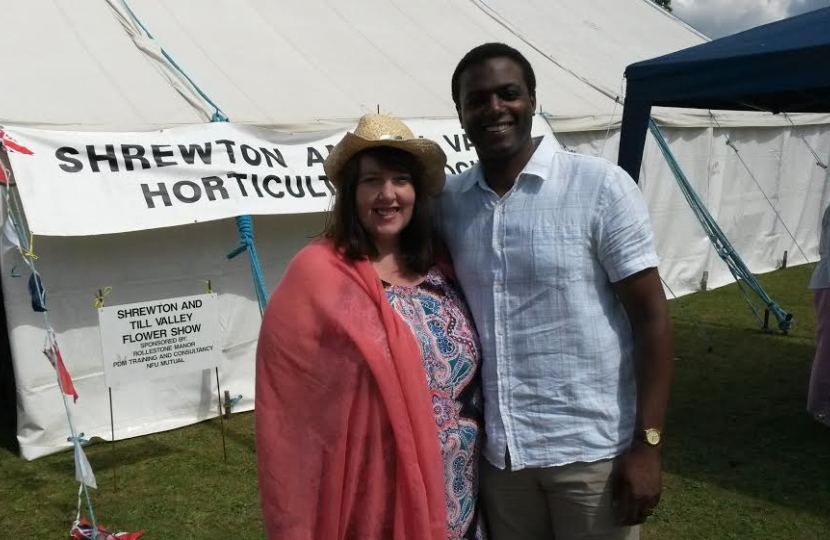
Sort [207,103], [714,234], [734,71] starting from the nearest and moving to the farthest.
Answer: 1. [734,71]
2. [207,103]
3. [714,234]

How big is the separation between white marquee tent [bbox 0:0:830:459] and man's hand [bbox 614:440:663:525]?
2962mm

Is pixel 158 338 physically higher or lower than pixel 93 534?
higher

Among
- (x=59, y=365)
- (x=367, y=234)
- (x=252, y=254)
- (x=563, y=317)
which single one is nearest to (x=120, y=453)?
(x=59, y=365)

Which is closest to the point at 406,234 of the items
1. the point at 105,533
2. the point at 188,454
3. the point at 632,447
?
the point at 632,447

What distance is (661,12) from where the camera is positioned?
9672 millimetres

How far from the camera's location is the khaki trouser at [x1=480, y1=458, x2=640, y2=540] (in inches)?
60.6

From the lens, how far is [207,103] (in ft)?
14.2

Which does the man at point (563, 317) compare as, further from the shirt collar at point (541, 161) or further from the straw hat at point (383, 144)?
the straw hat at point (383, 144)

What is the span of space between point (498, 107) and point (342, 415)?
70 cm

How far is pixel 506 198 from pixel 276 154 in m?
2.97

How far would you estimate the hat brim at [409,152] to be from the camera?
63.3 inches

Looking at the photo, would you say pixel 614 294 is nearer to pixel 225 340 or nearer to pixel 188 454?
pixel 188 454

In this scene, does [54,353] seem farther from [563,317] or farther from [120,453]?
[563,317]

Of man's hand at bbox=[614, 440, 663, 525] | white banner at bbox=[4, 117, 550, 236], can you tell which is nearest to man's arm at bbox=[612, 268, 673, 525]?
man's hand at bbox=[614, 440, 663, 525]
